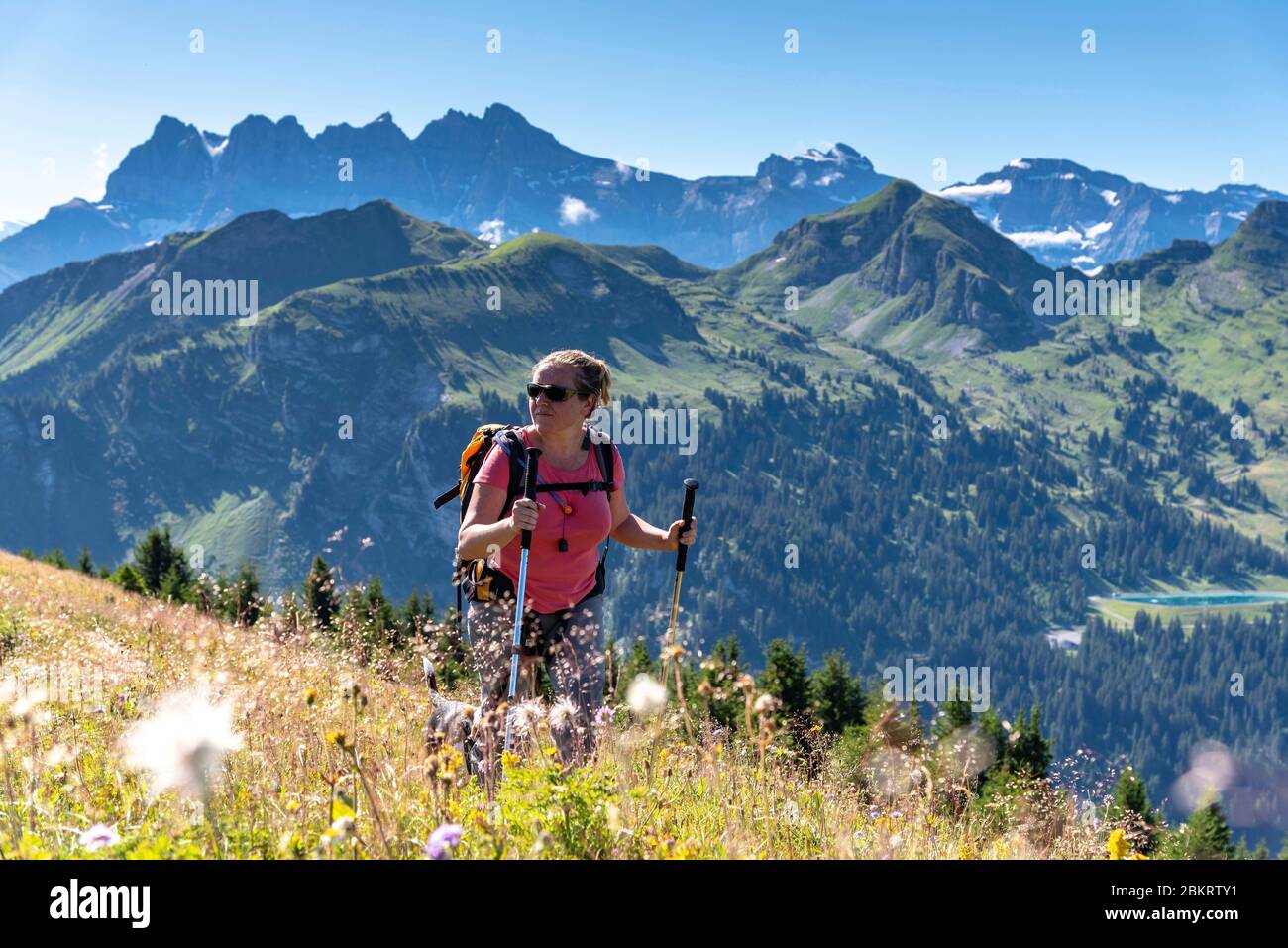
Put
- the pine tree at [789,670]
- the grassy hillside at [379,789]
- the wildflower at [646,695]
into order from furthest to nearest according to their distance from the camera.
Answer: the pine tree at [789,670] → the wildflower at [646,695] → the grassy hillside at [379,789]

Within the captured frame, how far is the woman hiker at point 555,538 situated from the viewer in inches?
238

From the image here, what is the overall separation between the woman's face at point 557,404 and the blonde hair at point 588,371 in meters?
0.04

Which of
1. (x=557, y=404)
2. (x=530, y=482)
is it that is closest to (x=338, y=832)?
(x=530, y=482)

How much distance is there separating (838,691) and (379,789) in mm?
48264

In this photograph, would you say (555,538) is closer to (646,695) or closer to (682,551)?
(682,551)

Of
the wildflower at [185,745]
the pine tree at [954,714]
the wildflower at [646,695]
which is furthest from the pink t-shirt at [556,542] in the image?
the pine tree at [954,714]

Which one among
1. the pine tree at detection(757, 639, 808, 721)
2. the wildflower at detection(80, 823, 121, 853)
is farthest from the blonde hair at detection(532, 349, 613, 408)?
the pine tree at detection(757, 639, 808, 721)

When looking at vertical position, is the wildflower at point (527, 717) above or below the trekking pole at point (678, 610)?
below

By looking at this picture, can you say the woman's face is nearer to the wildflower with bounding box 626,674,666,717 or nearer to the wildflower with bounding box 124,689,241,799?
the wildflower with bounding box 626,674,666,717

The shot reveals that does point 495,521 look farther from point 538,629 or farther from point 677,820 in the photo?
point 677,820

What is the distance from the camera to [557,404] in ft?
21.9


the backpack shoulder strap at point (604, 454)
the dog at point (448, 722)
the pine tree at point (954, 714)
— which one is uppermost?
the backpack shoulder strap at point (604, 454)

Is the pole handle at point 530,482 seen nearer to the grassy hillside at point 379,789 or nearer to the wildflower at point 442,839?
the grassy hillside at point 379,789

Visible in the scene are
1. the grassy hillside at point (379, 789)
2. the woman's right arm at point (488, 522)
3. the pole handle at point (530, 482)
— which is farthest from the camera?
the pole handle at point (530, 482)
